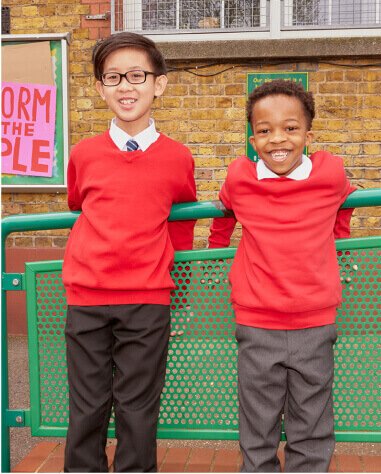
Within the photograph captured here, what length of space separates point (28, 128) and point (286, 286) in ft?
12.8

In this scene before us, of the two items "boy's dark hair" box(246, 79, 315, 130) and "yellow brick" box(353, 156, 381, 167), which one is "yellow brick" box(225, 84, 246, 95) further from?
"boy's dark hair" box(246, 79, 315, 130)

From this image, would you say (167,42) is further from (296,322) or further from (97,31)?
(296,322)

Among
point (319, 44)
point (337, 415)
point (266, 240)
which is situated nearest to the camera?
point (266, 240)

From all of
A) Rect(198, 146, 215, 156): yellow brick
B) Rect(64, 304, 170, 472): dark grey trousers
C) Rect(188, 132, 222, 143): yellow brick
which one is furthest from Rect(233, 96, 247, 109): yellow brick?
Rect(64, 304, 170, 472): dark grey trousers

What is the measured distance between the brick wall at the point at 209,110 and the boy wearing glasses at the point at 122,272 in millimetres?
2989

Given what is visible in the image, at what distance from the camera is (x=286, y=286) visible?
8.19 feet

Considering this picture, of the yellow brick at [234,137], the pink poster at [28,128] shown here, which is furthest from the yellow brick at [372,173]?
the pink poster at [28,128]

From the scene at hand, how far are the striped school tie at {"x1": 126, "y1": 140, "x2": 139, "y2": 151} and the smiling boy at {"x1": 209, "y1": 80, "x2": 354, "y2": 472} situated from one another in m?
0.37

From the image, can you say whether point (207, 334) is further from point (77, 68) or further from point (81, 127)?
point (77, 68)

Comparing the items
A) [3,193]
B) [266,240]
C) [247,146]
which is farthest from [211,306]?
[3,193]

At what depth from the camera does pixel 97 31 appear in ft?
18.9

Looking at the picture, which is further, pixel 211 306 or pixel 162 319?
pixel 211 306

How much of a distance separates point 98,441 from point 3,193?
3.65 m

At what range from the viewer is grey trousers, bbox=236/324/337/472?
256cm
